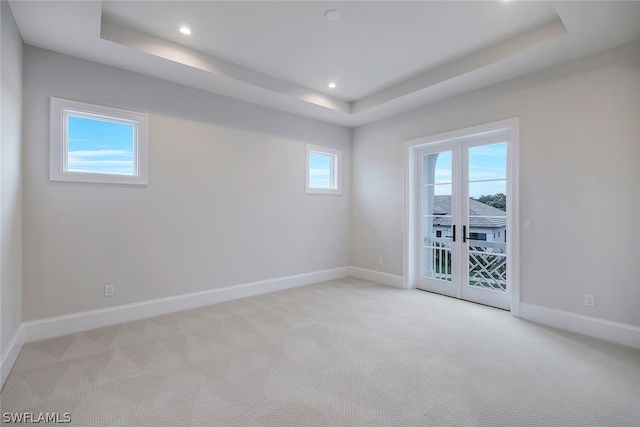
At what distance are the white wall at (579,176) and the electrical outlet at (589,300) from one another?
3 cm

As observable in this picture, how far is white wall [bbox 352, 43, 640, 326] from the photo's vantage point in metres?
2.92

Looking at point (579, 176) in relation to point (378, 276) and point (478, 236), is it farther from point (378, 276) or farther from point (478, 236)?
point (378, 276)

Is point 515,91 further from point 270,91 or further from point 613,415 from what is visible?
point 613,415

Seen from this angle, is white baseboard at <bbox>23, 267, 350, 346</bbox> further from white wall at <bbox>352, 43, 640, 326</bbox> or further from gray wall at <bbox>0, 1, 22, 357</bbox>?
white wall at <bbox>352, 43, 640, 326</bbox>

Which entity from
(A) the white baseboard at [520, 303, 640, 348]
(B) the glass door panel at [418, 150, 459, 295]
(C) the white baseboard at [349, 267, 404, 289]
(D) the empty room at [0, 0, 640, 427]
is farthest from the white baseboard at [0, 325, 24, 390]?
(A) the white baseboard at [520, 303, 640, 348]

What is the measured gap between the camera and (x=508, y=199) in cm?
380

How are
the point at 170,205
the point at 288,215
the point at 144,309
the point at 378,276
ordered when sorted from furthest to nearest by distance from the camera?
the point at 378,276 < the point at 288,215 < the point at 170,205 < the point at 144,309

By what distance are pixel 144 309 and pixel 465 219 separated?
433 centimetres

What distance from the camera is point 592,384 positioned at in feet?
7.39

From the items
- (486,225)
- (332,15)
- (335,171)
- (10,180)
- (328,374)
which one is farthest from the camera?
(335,171)

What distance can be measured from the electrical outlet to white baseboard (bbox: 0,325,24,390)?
5126 mm

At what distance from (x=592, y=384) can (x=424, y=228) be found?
2.86 metres

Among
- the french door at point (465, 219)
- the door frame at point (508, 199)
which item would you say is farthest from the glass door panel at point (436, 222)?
the door frame at point (508, 199)

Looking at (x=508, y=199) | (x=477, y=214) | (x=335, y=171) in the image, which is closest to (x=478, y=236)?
(x=477, y=214)
